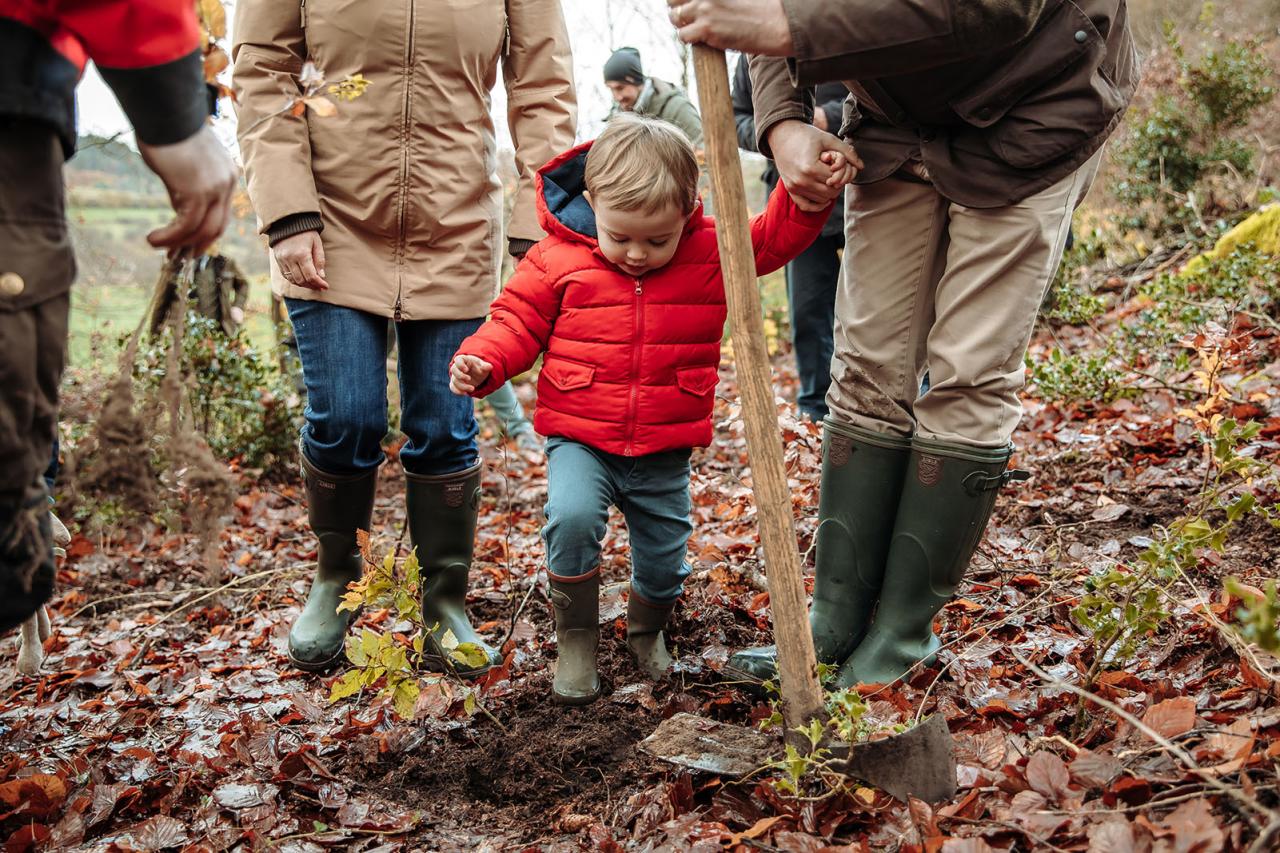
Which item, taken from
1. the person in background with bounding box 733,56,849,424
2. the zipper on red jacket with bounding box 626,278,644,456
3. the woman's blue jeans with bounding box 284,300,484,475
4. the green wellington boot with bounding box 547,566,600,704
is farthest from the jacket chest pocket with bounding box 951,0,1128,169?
the person in background with bounding box 733,56,849,424

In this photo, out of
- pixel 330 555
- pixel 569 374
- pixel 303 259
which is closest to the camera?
pixel 569 374

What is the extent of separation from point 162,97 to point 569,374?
4.05 ft

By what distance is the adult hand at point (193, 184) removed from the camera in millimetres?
1505

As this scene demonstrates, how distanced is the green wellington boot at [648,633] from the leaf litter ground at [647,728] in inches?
2.4

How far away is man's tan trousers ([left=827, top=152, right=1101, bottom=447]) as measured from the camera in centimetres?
220

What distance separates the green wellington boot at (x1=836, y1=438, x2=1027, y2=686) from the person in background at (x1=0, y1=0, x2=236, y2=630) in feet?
5.39

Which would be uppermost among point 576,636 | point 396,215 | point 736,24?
point 736,24

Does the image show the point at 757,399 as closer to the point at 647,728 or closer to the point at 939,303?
the point at 939,303

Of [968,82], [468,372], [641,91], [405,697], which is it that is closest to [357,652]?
[405,697]

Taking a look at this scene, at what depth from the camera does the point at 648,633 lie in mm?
2730

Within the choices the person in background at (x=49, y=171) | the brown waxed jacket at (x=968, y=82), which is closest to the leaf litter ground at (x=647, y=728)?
the person in background at (x=49, y=171)

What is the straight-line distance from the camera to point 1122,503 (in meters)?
3.62

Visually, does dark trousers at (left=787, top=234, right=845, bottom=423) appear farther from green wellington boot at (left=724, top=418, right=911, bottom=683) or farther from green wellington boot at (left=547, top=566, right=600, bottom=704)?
green wellington boot at (left=547, top=566, right=600, bottom=704)

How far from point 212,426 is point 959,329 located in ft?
16.4
